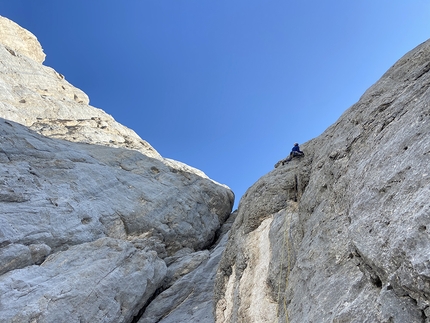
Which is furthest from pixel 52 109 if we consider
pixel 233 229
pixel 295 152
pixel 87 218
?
pixel 295 152

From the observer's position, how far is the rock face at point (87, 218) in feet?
53.9

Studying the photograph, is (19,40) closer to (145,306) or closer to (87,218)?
(87,218)

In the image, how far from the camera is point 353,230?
853 centimetres

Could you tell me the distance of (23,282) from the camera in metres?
15.7

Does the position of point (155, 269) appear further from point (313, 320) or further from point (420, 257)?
point (420, 257)

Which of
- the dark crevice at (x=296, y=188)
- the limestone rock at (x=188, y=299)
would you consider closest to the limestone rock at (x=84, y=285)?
the limestone rock at (x=188, y=299)

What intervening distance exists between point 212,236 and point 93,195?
43.6ft

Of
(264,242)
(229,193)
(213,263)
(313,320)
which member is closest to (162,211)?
(213,263)

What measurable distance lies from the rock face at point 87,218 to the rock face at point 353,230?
270 inches

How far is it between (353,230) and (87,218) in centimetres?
2046

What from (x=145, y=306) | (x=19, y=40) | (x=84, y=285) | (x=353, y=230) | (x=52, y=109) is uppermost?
(x=19, y=40)

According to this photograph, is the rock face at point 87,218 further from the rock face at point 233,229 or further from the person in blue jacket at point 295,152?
the person in blue jacket at point 295,152

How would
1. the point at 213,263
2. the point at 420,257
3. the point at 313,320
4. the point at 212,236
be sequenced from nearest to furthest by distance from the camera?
the point at 420,257
the point at 313,320
the point at 213,263
the point at 212,236

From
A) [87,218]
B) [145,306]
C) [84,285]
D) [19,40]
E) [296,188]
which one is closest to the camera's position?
[296,188]
